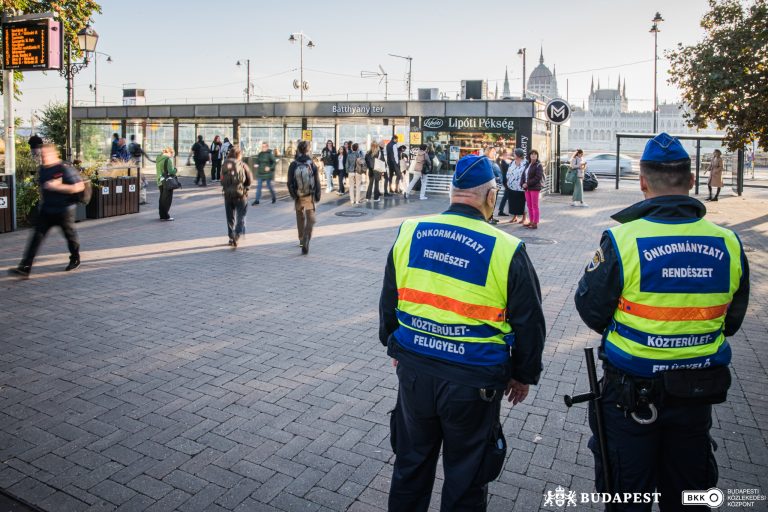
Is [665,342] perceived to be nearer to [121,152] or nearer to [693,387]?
[693,387]

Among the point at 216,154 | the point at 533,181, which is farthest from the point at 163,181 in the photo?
the point at 216,154

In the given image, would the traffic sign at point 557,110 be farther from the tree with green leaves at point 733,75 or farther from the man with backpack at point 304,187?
the man with backpack at point 304,187

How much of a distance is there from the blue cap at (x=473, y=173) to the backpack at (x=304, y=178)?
25.6 feet

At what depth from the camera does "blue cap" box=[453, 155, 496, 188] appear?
3.13 m

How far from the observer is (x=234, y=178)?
447 inches

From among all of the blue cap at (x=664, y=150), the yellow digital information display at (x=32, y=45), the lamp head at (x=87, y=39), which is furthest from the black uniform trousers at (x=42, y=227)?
the lamp head at (x=87, y=39)

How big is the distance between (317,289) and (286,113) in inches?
733

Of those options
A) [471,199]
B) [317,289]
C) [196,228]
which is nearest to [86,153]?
[196,228]

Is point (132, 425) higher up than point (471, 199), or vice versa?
point (471, 199)

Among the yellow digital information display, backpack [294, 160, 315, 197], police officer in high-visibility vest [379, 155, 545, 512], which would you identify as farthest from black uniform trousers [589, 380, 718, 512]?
the yellow digital information display

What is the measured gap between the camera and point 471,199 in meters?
3.12

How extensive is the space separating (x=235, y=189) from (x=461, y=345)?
362 inches

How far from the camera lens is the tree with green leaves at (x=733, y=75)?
11.8 meters

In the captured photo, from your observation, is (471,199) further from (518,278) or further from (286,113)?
(286,113)
